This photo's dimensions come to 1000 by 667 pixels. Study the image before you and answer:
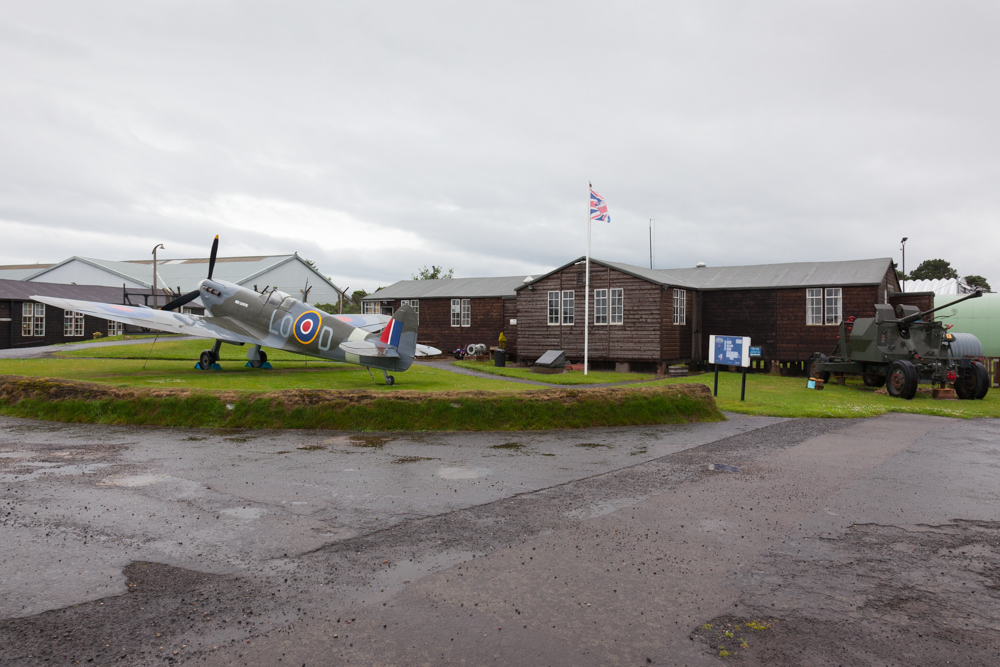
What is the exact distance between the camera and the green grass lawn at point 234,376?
16469mm

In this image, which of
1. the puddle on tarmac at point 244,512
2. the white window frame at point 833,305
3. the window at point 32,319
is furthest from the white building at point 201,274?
the puddle on tarmac at point 244,512

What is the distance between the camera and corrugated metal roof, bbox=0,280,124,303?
46281mm

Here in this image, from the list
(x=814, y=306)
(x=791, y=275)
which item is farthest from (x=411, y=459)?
(x=791, y=275)

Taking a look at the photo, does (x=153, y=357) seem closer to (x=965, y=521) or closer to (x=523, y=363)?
(x=523, y=363)

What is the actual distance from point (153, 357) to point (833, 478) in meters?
25.3

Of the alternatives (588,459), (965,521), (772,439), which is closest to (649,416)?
(772,439)

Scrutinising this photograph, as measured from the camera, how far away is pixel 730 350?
18.0 metres

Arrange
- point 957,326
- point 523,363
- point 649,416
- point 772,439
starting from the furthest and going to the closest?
point 957,326 → point 523,363 → point 649,416 → point 772,439

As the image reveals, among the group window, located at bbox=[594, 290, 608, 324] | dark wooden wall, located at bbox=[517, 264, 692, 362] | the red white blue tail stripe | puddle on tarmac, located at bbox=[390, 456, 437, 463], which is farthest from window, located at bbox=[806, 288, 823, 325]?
puddle on tarmac, located at bbox=[390, 456, 437, 463]

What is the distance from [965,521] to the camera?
662cm

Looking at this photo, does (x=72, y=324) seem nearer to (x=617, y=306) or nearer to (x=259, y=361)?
(x=259, y=361)

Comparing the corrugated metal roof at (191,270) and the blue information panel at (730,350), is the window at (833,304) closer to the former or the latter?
the blue information panel at (730,350)

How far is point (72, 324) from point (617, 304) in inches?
1675

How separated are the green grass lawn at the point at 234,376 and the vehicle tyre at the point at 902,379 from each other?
499 inches
